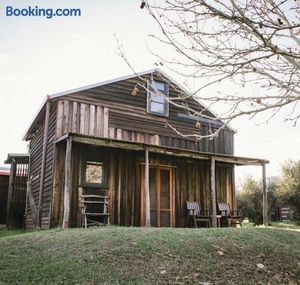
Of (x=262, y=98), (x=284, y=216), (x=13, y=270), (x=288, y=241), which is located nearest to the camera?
(x=262, y=98)

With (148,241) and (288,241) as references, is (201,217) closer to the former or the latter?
(288,241)

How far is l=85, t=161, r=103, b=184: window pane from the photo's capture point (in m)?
11.9

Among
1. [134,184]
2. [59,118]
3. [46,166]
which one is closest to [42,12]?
[59,118]

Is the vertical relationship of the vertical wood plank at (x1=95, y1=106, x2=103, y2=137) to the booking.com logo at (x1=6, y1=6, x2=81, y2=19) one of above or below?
below

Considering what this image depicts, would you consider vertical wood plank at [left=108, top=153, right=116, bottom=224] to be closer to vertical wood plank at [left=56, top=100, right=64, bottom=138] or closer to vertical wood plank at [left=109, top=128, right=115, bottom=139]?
vertical wood plank at [left=109, top=128, right=115, bottom=139]

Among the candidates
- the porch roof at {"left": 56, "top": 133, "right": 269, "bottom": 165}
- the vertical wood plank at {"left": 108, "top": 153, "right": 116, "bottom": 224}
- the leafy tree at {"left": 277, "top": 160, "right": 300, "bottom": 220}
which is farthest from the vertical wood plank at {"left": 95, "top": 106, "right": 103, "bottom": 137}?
the leafy tree at {"left": 277, "top": 160, "right": 300, "bottom": 220}

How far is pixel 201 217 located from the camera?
1305cm

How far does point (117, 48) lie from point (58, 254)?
3570 mm

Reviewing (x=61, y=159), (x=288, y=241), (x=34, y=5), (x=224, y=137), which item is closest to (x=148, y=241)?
(x=288, y=241)

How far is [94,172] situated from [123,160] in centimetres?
117

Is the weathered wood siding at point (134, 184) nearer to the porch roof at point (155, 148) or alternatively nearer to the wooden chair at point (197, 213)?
the wooden chair at point (197, 213)

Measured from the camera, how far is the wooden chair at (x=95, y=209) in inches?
436

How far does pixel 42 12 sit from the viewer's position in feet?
30.8

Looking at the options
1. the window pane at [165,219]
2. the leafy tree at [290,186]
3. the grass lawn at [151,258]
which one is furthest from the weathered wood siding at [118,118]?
the leafy tree at [290,186]
